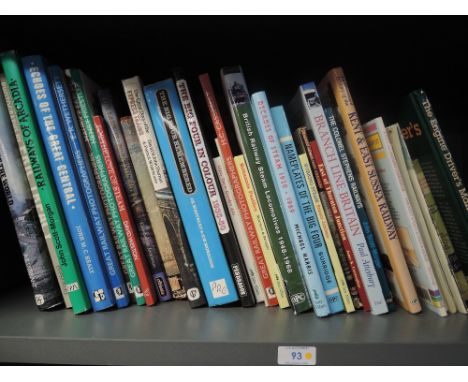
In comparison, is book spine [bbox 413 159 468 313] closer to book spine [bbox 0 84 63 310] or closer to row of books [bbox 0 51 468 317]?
row of books [bbox 0 51 468 317]

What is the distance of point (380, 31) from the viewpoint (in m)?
0.61

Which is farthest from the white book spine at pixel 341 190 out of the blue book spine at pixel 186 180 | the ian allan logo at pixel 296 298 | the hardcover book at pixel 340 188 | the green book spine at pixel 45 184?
the green book spine at pixel 45 184

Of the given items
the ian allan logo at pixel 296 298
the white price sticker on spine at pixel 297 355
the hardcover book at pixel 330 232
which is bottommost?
the white price sticker on spine at pixel 297 355

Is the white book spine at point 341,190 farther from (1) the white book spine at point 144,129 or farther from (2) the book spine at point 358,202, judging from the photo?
(1) the white book spine at point 144,129

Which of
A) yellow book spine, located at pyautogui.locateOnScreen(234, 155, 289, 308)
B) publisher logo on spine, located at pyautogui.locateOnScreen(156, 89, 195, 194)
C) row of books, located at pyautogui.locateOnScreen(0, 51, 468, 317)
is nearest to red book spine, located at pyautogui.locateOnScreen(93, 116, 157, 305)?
row of books, located at pyautogui.locateOnScreen(0, 51, 468, 317)

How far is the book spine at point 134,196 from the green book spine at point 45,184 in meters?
0.12

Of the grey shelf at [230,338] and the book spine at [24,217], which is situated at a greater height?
the book spine at [24,217]

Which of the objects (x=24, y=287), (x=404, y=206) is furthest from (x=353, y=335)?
(x=24, y=287)

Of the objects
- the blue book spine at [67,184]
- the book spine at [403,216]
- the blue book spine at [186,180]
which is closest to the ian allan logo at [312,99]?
the book spine at [403,216]

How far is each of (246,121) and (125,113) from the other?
323 millimetres

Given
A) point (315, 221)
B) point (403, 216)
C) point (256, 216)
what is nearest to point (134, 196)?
point (256, 216)

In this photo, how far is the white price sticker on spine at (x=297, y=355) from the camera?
0.47 m

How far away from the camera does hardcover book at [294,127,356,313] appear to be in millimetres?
543

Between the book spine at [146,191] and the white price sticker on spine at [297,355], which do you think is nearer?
the white price sticker on spine at [297,355]
